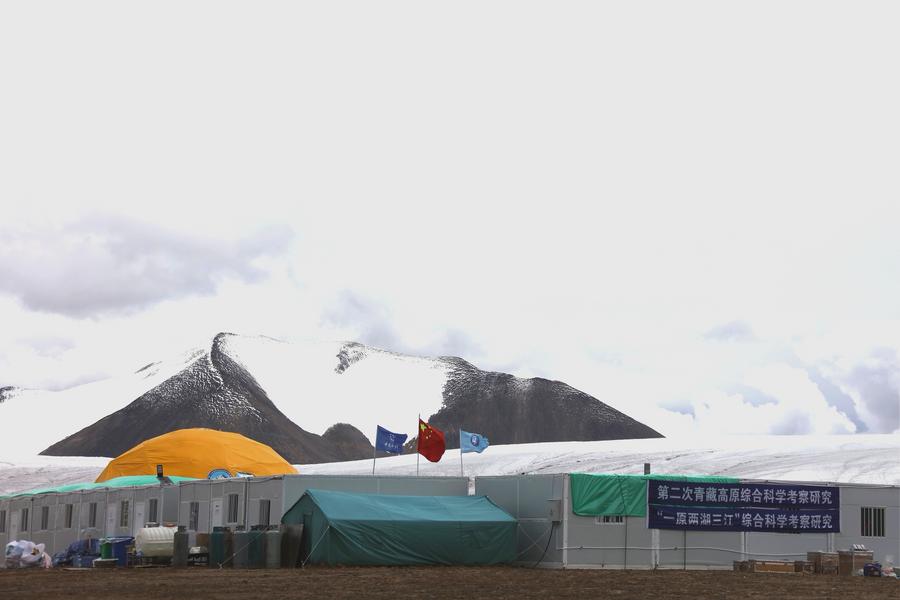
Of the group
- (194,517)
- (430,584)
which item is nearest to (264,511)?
(194,517)

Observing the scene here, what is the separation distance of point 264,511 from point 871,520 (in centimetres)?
2002

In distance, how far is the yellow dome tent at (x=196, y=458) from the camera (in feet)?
190

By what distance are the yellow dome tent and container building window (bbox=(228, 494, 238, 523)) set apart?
15.8 meters

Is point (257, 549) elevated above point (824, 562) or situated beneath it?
elevated above

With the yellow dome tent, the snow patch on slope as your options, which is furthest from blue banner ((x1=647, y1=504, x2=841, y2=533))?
the yellow dome tent

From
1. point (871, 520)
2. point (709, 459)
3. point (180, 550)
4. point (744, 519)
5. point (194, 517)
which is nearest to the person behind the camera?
point (180, 550)

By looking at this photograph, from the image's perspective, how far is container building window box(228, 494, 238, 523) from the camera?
4072cm

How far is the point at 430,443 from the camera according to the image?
155 ft

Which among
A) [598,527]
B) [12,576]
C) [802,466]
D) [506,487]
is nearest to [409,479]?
[506,487]

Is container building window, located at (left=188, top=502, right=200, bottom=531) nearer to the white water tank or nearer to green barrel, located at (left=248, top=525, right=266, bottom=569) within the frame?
the white water tank

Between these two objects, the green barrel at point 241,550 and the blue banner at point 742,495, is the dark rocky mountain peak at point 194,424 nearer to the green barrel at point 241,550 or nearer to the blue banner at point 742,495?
the blue banner at point 742,495

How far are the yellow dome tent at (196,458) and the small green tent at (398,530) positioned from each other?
1984cm

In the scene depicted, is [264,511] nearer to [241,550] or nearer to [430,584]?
[241,550]

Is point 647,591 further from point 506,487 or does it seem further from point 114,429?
point 114,429
